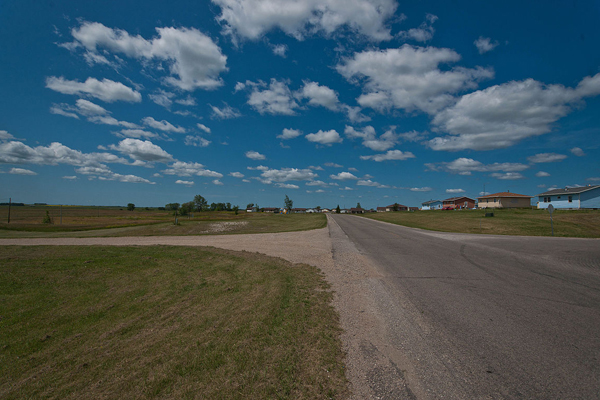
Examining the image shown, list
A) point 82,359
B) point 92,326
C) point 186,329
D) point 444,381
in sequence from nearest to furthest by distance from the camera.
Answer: point 444,381 < point 82,359 < point 186,329 < point 92,326

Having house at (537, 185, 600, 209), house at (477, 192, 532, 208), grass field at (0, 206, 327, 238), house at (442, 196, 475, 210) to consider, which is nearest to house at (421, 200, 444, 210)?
house at (442, 196, 475, 210)

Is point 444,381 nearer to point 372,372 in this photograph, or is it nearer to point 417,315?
point 372,372

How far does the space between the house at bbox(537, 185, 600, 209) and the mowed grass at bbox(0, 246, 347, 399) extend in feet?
219

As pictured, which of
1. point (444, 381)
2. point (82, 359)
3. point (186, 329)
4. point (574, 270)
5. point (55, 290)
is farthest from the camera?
point (574, 270)

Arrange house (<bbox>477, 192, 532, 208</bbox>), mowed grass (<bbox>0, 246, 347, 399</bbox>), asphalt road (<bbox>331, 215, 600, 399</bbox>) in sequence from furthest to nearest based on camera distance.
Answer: house (<bbox>477, 192, 532, 208</bbox>) → mowed grass (<bbox>0, 246, 347, 399</bbox>) → asphalt road (<bbox>331, 215, 600, 399</bbox>)

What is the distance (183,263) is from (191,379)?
9.09m

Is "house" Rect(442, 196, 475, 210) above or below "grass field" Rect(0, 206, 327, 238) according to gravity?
above

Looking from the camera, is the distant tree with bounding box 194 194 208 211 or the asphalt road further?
the distant tree with bounding box 194 194 208 211

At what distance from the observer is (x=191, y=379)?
350 cm

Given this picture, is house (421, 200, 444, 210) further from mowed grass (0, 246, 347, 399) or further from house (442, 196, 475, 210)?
mowed grass (0, 246, 347, 399)

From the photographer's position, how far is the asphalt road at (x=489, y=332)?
11.0 feet

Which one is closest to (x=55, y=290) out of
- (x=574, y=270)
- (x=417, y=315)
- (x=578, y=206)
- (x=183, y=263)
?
(x=183, y=263)

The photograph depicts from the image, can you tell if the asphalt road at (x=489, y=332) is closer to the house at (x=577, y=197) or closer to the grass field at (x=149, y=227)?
the grass field at (x=149, y=227)

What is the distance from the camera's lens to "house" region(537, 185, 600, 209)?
49.9 m
